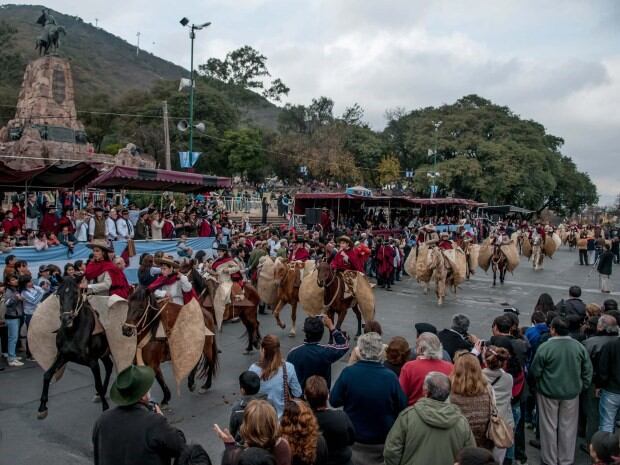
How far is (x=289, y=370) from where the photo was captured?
A: 14.7 feet

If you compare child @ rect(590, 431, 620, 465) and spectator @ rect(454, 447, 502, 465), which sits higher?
spectator @ rect(454, 447, 502, 465)

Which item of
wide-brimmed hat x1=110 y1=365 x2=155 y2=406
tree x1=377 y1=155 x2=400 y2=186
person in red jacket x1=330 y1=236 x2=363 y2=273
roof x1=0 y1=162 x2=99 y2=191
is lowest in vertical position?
wide-brimmed hat x1=110 y1=365 x2=155 y2=406

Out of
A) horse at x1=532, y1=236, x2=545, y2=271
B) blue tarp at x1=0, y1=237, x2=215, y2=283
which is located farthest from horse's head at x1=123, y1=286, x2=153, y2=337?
horse at x1=532, y1=236, x2=545, y2=271

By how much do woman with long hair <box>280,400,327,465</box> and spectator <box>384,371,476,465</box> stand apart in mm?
683

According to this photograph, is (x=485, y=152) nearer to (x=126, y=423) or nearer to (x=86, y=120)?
(x=86, y=120)

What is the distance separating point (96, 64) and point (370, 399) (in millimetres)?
154208

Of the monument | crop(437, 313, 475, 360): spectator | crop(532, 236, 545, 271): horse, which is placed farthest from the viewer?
the monument

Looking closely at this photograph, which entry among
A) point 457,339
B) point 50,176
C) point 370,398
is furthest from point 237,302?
point 50,176

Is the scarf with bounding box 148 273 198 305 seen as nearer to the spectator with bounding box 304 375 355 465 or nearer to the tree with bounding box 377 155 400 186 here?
the spectator with bounding box 304 375 355 465

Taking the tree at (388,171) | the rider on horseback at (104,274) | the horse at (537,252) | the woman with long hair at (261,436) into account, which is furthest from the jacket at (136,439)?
the tree at (388,171)

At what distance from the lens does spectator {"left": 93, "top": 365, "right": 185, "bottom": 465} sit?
124 inches

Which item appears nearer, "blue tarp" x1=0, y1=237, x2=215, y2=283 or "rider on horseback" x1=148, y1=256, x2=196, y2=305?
"rider on horseback" x1=148, y1=256, x2=196, y2=305

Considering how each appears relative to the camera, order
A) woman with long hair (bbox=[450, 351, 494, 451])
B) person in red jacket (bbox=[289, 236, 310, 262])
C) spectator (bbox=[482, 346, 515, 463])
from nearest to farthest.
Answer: woman with long hair (bbox=[450, 351, 494, 451])
spectator (bbox=[482, 346, 515, 463])
person in red jacket (bbox=[289, 236, 310, 262])

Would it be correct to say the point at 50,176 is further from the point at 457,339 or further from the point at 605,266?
the point at 605,266
